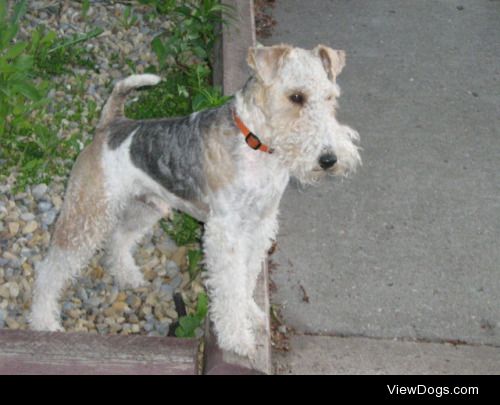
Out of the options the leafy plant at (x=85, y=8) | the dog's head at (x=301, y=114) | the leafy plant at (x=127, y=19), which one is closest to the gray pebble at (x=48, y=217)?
the dog's head at (x=301, y=114)

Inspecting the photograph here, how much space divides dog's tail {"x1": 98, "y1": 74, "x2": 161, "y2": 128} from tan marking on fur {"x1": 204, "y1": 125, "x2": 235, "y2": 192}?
0.61 m

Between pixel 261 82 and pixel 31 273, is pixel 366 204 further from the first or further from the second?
pixel 31 273

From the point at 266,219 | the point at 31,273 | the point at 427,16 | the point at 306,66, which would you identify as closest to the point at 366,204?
the point at 266,219

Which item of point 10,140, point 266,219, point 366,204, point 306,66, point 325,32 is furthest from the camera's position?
point 325,32

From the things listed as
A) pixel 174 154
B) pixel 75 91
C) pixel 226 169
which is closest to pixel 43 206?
pixel 75 91

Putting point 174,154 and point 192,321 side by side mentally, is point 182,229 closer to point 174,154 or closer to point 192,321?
point 192,321

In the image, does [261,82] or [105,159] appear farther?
[105,159]

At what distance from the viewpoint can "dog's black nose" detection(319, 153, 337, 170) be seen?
10.5 ft

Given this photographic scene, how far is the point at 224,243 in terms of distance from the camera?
12.0 feet

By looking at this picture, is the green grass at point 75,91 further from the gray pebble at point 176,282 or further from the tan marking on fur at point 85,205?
the tan marking on fur at point 85,205

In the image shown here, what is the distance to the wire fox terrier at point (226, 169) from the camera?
339 centimetres

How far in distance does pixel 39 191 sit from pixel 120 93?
149 cm

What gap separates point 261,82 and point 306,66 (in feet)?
0.88

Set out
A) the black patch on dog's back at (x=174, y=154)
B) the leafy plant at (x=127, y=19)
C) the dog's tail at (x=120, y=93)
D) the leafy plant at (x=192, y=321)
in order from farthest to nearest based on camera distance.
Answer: the leafy plant at (x=127, y=19)
the leafy plant at (x=192, y=321)
the dog's tail at (x=120, y=93)
the black patch on dog's back at (x=174, y=154)
